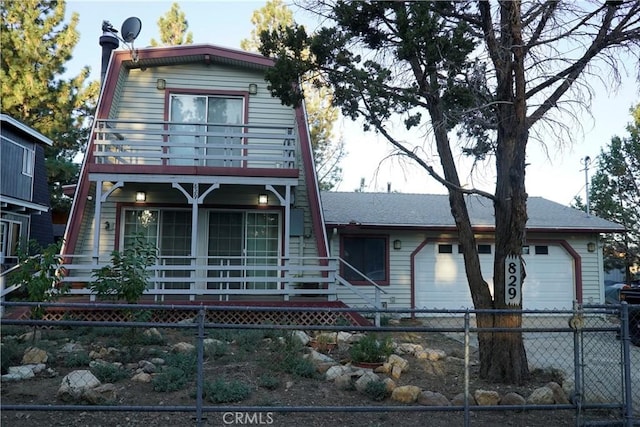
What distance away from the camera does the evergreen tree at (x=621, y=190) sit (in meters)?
24.9

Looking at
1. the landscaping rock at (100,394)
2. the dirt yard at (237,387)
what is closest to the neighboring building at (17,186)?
the dirt yard at (237,387)

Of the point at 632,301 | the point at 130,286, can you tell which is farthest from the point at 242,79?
the point at 632,301

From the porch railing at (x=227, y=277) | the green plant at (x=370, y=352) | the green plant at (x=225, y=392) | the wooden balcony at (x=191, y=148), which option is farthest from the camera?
the wooden balcony at (x=191, y=148)

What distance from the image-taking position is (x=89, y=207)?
13.3 meters

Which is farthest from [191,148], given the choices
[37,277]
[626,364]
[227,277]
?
[626,364]

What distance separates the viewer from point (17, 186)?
63.1 feet

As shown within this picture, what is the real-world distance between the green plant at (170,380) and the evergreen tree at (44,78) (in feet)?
71.2

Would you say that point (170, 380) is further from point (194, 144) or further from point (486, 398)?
point (194, 144)

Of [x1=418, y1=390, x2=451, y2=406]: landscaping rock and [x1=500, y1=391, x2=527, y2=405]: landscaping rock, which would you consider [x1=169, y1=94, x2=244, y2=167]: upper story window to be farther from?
[x1=500, y1=391, x2=527, y2=405]: landscaping rock

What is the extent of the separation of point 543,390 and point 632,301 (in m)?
7.29

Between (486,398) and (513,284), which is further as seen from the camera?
(513,284)

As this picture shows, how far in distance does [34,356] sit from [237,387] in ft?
10.7

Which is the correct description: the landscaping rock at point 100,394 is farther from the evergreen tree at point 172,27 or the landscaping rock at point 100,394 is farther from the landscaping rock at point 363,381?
the evergreen tree at point 172,27

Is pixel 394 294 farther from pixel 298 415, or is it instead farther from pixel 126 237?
pixel 298 415
